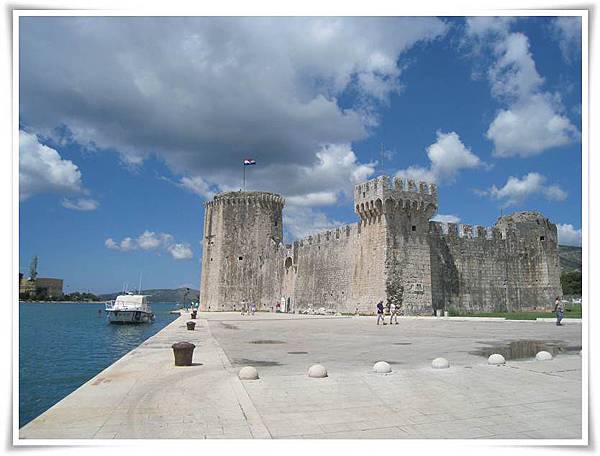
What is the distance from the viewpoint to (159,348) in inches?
555

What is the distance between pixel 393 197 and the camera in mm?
31266

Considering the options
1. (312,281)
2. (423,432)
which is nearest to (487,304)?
(312,281)

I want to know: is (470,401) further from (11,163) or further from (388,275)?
(388,275)

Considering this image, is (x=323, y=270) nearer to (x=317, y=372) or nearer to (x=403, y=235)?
(x=403, y=235)

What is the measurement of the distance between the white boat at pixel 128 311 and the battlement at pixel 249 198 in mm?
14050

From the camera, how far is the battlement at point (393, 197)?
31.2m

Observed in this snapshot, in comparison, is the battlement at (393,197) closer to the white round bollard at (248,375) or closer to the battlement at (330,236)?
the battlement at (330,236)

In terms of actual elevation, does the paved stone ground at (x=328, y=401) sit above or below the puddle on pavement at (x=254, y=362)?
above

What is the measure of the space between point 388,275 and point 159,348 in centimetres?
1947

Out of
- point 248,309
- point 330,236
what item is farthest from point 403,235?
point 248,309

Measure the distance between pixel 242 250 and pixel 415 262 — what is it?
2494cm

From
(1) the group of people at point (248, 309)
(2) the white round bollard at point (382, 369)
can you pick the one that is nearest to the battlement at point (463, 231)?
(1) the group of people at point (248, 309)

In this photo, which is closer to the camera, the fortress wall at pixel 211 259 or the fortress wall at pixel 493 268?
the fortress wall at pixel 493 268
